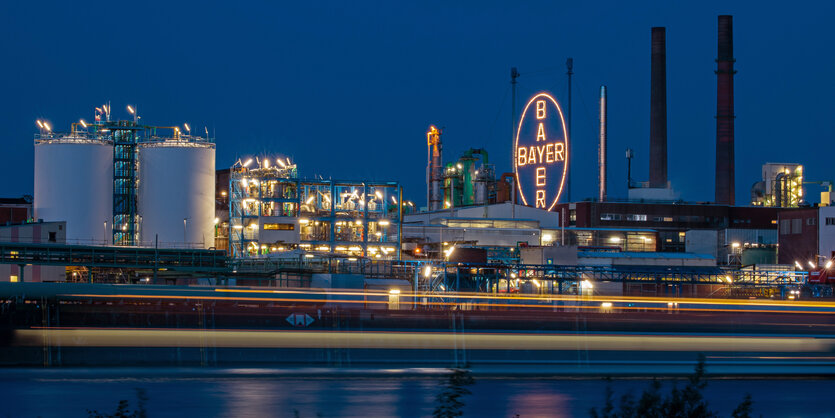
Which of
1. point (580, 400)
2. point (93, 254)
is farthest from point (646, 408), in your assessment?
point (93, 254)

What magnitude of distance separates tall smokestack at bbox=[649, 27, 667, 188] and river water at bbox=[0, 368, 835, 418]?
80.7 metres

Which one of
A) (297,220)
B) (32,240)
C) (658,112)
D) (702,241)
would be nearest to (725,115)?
(658,112)

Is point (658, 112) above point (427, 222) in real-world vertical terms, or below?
above

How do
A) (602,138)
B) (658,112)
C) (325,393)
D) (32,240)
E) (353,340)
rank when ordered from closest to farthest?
(325,393), (353,340), (32,240), (658,112), (602,138)

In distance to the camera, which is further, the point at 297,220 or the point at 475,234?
the point at 475,234

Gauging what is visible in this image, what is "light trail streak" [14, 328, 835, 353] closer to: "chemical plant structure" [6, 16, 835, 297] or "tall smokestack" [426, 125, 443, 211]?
"chemical plant structure" [6, 16, 835, 297]

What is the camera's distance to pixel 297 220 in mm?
68125

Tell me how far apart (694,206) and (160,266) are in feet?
210

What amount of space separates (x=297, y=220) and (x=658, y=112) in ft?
174

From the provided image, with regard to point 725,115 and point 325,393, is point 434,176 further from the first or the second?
point 325,393

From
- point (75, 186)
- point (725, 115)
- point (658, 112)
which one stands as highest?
point (658, 112)

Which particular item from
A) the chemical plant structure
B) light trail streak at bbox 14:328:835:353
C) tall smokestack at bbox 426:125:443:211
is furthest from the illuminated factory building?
light trail streak at bbox 14:328:835:353

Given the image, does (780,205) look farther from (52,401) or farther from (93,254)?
(52,401)

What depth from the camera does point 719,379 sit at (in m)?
24.5
